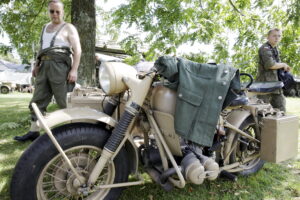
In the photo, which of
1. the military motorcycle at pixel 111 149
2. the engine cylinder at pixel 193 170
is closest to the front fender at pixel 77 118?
the military motorcycle at pixel 111 149

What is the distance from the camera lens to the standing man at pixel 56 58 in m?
2.97

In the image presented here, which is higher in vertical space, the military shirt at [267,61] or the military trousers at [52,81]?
the military shirt at [267,61]

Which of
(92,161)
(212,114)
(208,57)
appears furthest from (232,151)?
(208,57)

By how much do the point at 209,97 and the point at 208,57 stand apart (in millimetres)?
5670

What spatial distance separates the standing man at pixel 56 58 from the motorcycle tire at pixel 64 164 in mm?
1446

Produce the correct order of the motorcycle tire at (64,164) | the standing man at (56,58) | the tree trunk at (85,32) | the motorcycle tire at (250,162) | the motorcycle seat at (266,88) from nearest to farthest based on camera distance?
the motorcycle tire at (64,164) < the motorcycle tire at (250,162) < the motorcycle seat at (266,88) < the standing man at (56,58) < the tree trunk at (85,32)

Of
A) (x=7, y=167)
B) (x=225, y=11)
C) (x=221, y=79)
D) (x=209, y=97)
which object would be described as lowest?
(x=7, y=167)

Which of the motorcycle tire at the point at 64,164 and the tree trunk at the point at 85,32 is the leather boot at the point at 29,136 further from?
the tree trunk at the point at 85,32

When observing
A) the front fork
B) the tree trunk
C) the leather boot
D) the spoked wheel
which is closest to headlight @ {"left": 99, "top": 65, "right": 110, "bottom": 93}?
the front fork

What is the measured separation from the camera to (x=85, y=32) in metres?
5.10

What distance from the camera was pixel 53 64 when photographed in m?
2.97

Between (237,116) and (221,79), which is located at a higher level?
(221,79)

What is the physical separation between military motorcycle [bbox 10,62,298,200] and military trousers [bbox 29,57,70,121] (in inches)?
49.4

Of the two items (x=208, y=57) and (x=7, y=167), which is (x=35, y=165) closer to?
(x=7, y=167)
